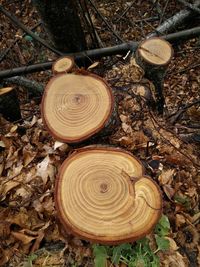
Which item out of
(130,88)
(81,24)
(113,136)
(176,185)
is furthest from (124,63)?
(176,185)

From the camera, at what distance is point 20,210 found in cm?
223

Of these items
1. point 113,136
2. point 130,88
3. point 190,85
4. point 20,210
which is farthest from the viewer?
point 190,85

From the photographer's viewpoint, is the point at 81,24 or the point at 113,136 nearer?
the point at 113,136

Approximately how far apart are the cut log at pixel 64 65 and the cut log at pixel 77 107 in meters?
0.28

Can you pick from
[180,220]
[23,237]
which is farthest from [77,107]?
[180,220]

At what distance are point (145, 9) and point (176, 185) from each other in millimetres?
4173

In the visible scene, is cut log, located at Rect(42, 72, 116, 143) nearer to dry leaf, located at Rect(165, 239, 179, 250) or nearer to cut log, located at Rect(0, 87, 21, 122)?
cut log, located at Rect(0, 87, 21, 122)

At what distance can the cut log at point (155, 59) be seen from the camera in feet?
9.35

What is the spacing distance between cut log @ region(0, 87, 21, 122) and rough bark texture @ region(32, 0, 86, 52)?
0.96 m

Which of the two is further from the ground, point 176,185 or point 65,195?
point 65,195

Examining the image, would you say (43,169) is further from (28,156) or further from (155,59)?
(155,59)

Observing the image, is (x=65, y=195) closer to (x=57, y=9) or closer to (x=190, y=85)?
(x=57, y=9)

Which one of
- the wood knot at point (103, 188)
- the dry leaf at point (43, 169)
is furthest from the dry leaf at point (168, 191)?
the dry leaf at point (43, 169)

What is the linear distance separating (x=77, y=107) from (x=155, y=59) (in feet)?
3.07
